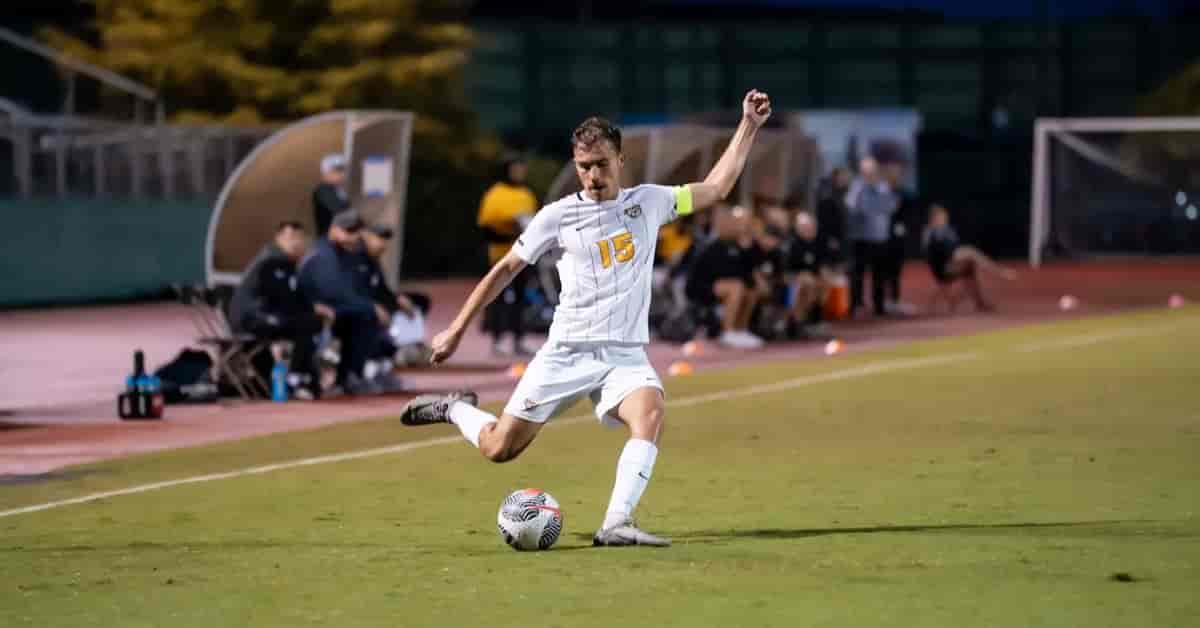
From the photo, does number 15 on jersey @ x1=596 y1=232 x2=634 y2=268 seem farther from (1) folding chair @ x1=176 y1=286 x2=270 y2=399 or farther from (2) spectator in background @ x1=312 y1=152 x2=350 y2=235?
(2) spectator in background @ x1=312 y1=152 x2=350 y2=235

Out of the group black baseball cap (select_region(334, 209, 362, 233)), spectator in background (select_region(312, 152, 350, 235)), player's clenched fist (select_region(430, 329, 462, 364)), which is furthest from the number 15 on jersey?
spectator in background (select_region(312, 152, 350, 235))

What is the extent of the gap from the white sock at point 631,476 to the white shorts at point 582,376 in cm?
30

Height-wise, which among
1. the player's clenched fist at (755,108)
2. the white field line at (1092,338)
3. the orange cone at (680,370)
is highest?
the player's clenched fist at (755,108)

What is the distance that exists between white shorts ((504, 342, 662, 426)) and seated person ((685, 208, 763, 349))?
44.8 feet

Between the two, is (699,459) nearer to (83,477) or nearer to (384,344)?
(83,477)

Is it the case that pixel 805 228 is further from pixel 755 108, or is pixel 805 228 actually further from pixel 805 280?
pixel 755 108

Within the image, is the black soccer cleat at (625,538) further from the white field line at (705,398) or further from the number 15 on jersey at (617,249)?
the white field line at (705,398)

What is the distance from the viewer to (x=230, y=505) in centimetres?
1209

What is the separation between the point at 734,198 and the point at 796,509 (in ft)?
69.6

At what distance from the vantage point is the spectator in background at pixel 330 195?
20.9 meters

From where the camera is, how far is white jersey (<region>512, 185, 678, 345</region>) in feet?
33.6

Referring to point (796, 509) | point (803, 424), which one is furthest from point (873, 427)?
point (796, 509)

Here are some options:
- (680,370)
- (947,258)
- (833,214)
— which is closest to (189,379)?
(680,370)

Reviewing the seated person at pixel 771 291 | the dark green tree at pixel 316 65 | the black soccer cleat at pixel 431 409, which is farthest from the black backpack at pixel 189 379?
the dark green tree at pixel 316 65
